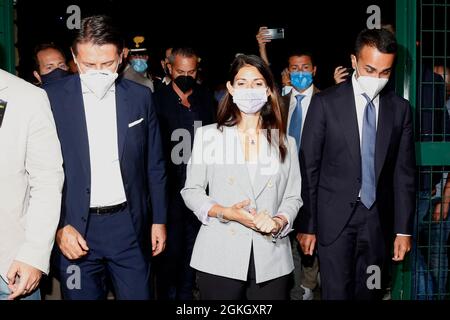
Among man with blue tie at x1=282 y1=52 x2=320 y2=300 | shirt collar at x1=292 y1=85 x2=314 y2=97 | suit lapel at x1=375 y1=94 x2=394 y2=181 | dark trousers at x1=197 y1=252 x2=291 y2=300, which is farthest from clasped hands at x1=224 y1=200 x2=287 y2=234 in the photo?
shirt collar at x1=292 y1=85 x2=314 y2=97

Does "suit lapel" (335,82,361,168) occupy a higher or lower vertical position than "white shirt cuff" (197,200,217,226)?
higher

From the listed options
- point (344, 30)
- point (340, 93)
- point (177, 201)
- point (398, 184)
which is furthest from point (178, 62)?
point (344, 30)

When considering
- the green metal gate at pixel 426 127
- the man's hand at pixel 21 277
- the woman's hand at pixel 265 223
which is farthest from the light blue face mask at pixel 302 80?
the man's hand at pixel 21 277

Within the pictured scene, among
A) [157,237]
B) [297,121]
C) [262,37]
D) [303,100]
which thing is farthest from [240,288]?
[262,37]

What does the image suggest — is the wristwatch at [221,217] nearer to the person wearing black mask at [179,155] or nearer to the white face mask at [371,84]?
the white face mask at [371,84]

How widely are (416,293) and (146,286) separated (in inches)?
84.4

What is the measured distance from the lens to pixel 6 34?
148 inches

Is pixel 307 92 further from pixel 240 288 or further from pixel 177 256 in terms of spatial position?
pixel 240 288

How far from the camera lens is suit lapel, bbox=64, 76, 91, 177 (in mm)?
2945

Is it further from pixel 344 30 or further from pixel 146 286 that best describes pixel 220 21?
pixel 146 286

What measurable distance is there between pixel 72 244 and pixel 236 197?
2.75ft

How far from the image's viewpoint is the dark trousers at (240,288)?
9.52 ft

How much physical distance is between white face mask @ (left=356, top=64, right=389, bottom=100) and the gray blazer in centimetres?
59

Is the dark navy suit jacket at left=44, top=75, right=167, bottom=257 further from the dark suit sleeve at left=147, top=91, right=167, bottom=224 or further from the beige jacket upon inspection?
the beige jacket
